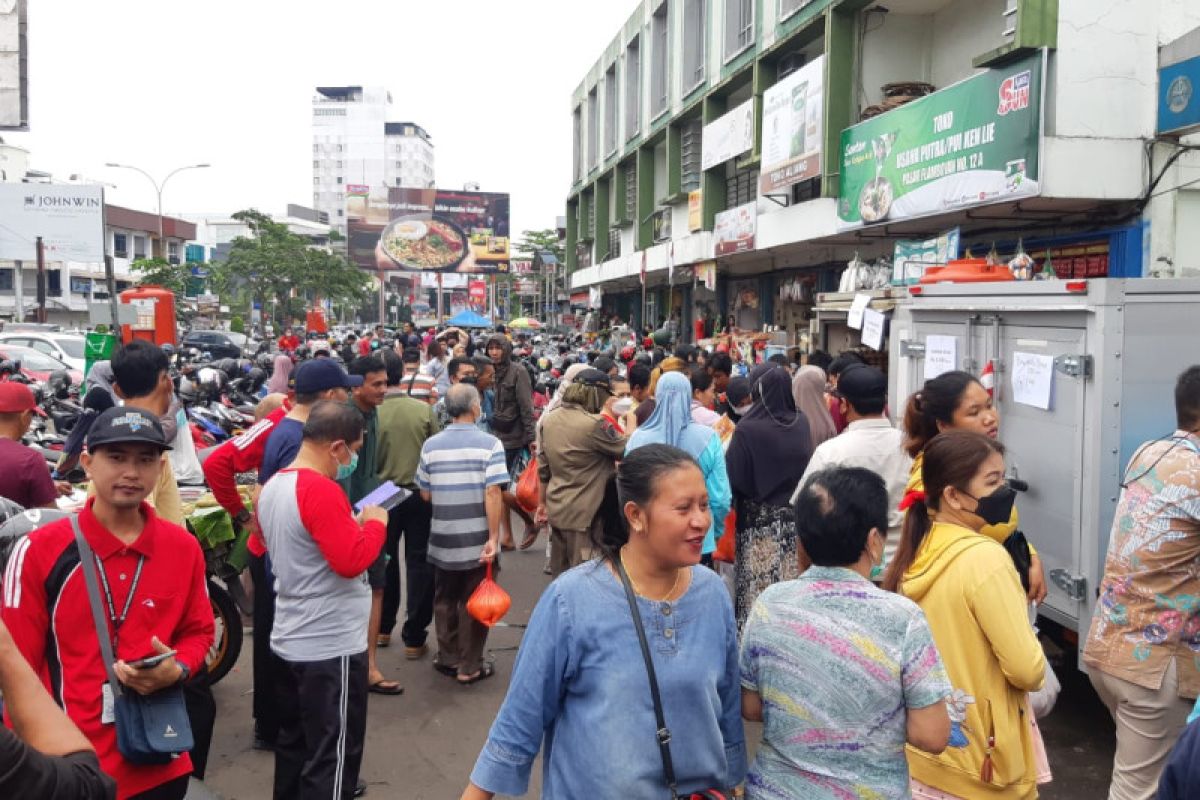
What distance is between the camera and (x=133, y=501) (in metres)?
2.80

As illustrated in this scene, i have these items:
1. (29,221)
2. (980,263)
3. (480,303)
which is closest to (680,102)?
(980,263)

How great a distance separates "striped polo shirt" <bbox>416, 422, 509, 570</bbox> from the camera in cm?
570

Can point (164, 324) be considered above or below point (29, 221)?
below

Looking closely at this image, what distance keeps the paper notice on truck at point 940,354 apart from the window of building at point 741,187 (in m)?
15.3

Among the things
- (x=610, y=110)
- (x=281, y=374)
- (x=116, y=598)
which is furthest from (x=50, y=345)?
(x=116, y=598)

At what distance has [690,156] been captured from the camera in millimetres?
24703

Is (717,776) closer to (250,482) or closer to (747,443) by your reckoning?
(747,443)

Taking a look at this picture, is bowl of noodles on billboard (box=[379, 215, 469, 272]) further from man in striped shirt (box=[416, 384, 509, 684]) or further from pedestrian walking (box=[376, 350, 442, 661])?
man in striped shirt (box=[416, 384, 509, 684])

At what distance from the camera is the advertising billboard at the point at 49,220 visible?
4156 cm

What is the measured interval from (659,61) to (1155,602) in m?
26.0

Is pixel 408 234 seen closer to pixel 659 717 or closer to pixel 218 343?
pixel 218 343

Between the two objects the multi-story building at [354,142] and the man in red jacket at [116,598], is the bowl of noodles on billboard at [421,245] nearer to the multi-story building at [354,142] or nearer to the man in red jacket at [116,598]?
the man in red jacket at [116,598]

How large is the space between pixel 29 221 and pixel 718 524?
45.2m

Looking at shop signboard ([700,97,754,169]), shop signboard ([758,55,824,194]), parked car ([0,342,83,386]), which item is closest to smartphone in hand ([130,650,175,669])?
shop signboard ([758,55,824,194])
